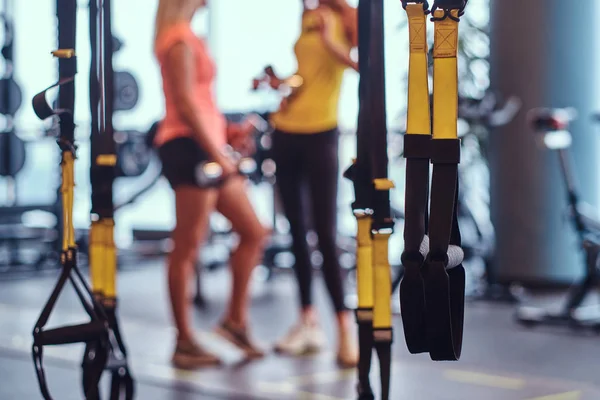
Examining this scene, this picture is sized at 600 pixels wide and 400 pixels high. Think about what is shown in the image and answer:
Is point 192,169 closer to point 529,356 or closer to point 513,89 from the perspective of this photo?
point 529,356

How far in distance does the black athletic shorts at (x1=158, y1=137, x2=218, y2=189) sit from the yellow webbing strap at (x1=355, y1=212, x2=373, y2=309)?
1.72 m

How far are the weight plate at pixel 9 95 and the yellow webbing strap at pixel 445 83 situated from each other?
634 centimetres

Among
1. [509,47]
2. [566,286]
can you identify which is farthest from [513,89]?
[566,286]

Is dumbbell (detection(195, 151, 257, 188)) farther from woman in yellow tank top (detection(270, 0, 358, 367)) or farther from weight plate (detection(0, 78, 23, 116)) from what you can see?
weight plate (detection(0, 78, 23, 116))

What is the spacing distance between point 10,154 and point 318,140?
4466mm

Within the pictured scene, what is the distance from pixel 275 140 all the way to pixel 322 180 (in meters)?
0.28

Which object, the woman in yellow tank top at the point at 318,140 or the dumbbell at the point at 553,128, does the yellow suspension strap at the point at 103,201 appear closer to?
the woman in yellow tank top at the point at 318,140

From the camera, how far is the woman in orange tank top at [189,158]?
3289mm

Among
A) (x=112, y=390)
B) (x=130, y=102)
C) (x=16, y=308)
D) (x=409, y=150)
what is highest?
(x=130, y=102)

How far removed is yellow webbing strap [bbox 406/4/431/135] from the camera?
4.01ft

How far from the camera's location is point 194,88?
3326mm

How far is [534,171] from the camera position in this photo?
5730 mm

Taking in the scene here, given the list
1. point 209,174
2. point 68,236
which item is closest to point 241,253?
point 209,174

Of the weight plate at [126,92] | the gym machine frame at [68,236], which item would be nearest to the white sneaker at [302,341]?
the gym machine frame at [68,236]
